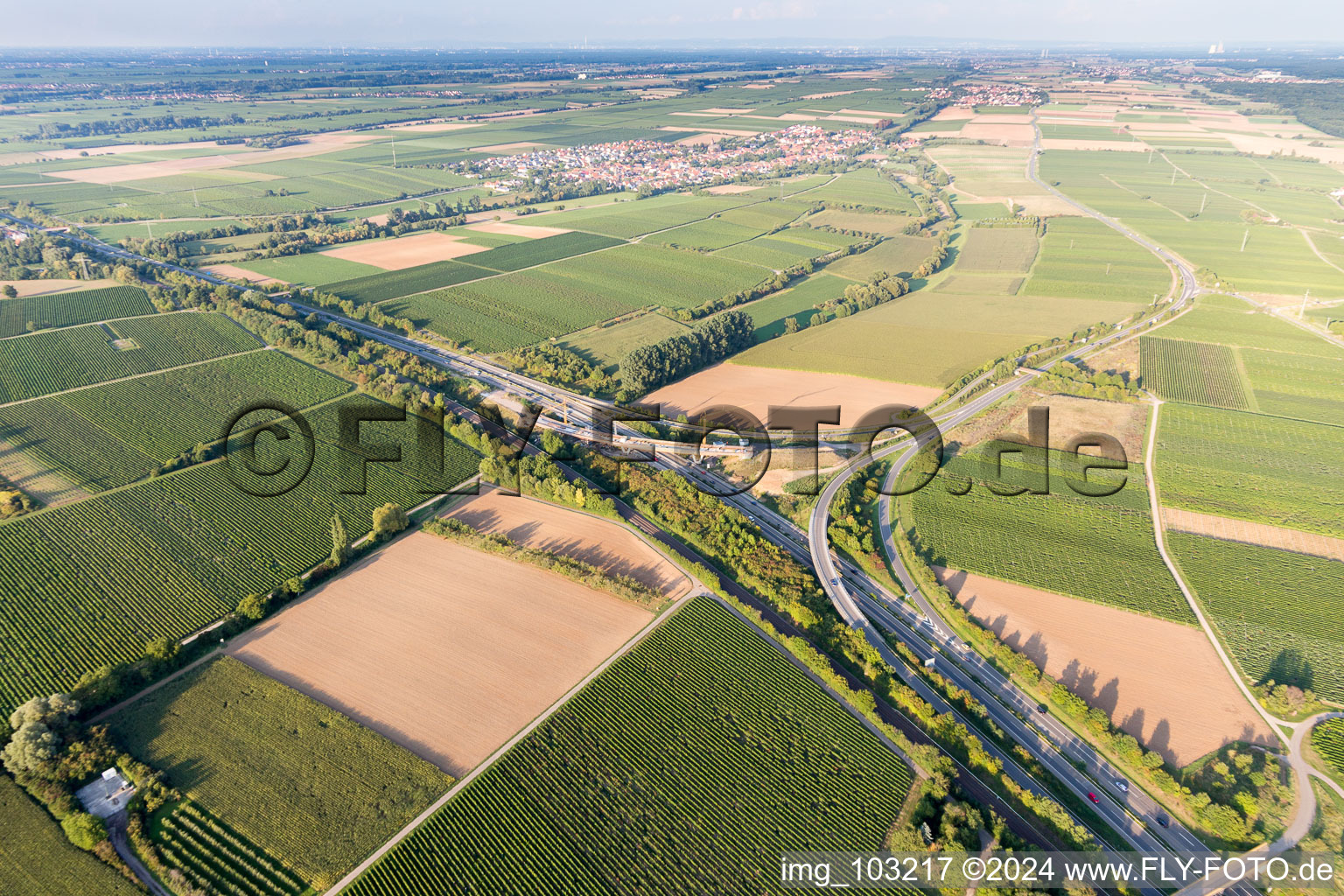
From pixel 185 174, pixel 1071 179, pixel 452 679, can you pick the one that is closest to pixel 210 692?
pixel 452 679

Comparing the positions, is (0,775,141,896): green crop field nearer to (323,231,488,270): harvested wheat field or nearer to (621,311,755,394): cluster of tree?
(621,311,755,394): cluster of tree

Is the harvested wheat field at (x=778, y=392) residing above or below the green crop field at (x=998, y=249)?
below

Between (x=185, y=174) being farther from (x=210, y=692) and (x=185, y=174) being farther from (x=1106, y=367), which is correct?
(x=1106, y=367)

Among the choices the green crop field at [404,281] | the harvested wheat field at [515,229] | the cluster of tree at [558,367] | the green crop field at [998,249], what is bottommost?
the cluster of tree at [558,367]

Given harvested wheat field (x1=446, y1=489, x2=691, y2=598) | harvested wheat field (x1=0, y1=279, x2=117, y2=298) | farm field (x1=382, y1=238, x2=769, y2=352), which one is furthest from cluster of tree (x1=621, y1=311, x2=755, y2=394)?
harvested wheat field (x1=0, y1=279, x2=117, y2=298)

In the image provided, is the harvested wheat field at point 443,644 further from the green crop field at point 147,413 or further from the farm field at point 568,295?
the farm field at point 568,295

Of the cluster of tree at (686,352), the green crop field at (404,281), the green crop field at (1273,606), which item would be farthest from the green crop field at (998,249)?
the green crop field at (404,281)
